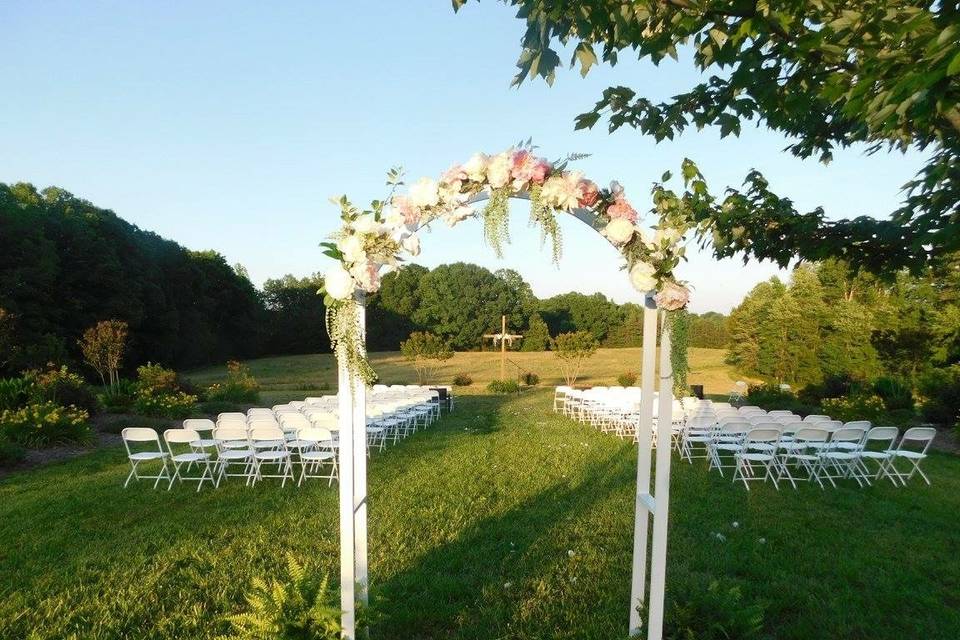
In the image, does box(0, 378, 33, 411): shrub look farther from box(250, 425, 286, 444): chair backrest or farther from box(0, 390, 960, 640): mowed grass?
box(250, 425, 286, 444): chair backrest

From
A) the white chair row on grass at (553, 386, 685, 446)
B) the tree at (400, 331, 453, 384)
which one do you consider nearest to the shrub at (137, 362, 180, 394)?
the tree at (400, 331, 453, 384)

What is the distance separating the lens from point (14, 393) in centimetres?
1151

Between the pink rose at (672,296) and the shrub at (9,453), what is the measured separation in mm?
9481

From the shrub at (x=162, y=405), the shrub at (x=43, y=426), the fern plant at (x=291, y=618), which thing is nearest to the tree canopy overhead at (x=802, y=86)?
the fern plant at (x=291, y=618)

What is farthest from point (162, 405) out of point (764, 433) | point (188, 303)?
point (188, 303)

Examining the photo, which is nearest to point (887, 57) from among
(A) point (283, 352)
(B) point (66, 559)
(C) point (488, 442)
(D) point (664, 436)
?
(D) point (664, 436)

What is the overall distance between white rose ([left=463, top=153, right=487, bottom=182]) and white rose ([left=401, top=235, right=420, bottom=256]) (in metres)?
0.42

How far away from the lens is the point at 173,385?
16.1 meters

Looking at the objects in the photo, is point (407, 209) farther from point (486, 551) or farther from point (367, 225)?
point (486, 551)

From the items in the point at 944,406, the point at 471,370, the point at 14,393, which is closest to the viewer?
the point at 14,393

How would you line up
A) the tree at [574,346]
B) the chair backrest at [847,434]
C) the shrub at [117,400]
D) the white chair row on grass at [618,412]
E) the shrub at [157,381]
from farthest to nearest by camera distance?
the tree at [574,346] < the shrub at [157,381] < the shrub at [117,400] < the white chair row on grass at [618,412] < the chair backrest at [847,434]

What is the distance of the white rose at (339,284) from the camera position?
123 inches

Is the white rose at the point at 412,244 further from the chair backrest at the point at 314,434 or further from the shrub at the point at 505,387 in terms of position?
the shrub at the point at 505,387

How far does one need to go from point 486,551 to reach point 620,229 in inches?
123
